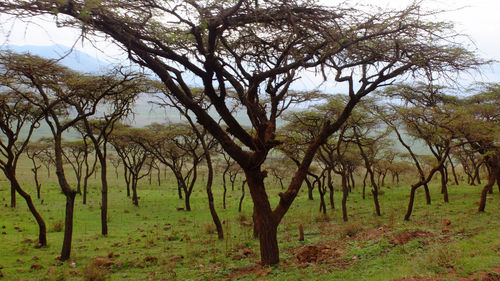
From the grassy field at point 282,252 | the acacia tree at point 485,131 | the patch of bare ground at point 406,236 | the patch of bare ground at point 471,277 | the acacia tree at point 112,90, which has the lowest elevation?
the grassy field at point 282,252

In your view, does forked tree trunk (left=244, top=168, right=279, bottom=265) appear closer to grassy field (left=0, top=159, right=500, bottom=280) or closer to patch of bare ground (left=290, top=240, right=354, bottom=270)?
grassy field (left=0, top=159, right=500, bottom=280)

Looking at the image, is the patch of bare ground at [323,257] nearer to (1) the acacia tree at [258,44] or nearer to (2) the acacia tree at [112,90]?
(1) the acacia tree at [258,44]

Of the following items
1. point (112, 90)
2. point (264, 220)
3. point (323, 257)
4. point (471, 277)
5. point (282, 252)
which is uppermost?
point (112, 90)

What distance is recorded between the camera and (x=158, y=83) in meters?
13.7

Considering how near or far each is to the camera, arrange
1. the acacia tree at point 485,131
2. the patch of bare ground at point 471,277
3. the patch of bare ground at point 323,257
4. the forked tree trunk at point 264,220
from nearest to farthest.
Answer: the patch of bare ground at point 471,277, the patch of bare ground at point 323,257, the forked tree trunk at point 264,220, the acacia tree at point 485,131

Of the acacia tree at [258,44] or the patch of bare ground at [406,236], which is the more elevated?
the acacia tree at [258,44]

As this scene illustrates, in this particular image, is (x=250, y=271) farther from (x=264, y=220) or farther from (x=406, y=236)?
(x=406, y=236)

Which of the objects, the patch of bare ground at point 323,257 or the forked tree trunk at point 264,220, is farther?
the forked tree trunk at point 264,220

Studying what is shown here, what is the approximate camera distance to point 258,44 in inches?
297

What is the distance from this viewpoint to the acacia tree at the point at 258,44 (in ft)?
18.2

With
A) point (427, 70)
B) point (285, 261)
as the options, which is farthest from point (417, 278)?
point (427, 70)

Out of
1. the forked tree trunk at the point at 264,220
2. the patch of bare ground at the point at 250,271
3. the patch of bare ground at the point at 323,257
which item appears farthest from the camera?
the forked tree trunk at the point at 264,220

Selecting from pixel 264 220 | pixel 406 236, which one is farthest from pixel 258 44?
pixel 406 236

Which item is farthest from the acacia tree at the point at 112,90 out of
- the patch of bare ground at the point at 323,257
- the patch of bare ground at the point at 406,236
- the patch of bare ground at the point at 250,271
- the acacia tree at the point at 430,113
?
the acacia tree at the point at 430,113
